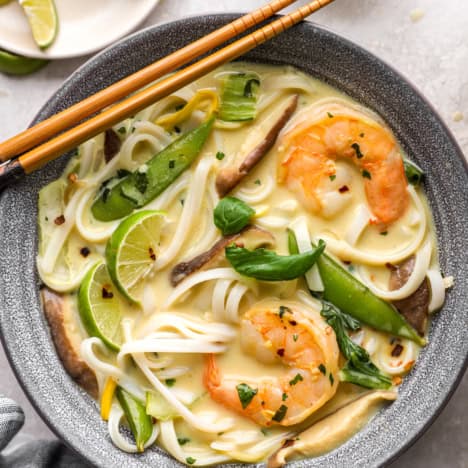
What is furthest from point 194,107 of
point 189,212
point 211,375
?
point 211,375

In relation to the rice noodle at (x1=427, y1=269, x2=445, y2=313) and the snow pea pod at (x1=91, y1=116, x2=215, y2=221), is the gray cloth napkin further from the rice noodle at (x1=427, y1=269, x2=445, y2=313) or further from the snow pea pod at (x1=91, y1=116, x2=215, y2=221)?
the rice noodle at (x1=427, y1=269, x2=445, y2=313)

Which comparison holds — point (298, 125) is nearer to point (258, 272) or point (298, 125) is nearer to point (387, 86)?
point (387, 86)

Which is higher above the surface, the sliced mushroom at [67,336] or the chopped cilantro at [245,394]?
the sliced mushroom at [67,336]

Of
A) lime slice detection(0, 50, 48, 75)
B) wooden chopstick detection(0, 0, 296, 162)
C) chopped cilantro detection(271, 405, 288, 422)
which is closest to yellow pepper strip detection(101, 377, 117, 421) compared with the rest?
chopped cilantro detection(271, 405, 288, 422)

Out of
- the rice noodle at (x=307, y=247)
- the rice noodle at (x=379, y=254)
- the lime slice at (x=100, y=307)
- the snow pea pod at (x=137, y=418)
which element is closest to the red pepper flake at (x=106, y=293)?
the lime slice at (x=100, y=307)

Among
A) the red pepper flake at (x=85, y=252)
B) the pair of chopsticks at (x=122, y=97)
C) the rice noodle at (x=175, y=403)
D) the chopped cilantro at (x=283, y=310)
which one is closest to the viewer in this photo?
the pair of chopsticks at (x=122, y=97)

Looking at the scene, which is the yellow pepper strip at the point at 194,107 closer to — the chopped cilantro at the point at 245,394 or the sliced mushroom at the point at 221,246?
the sliced mushroom at the point at 221,246
